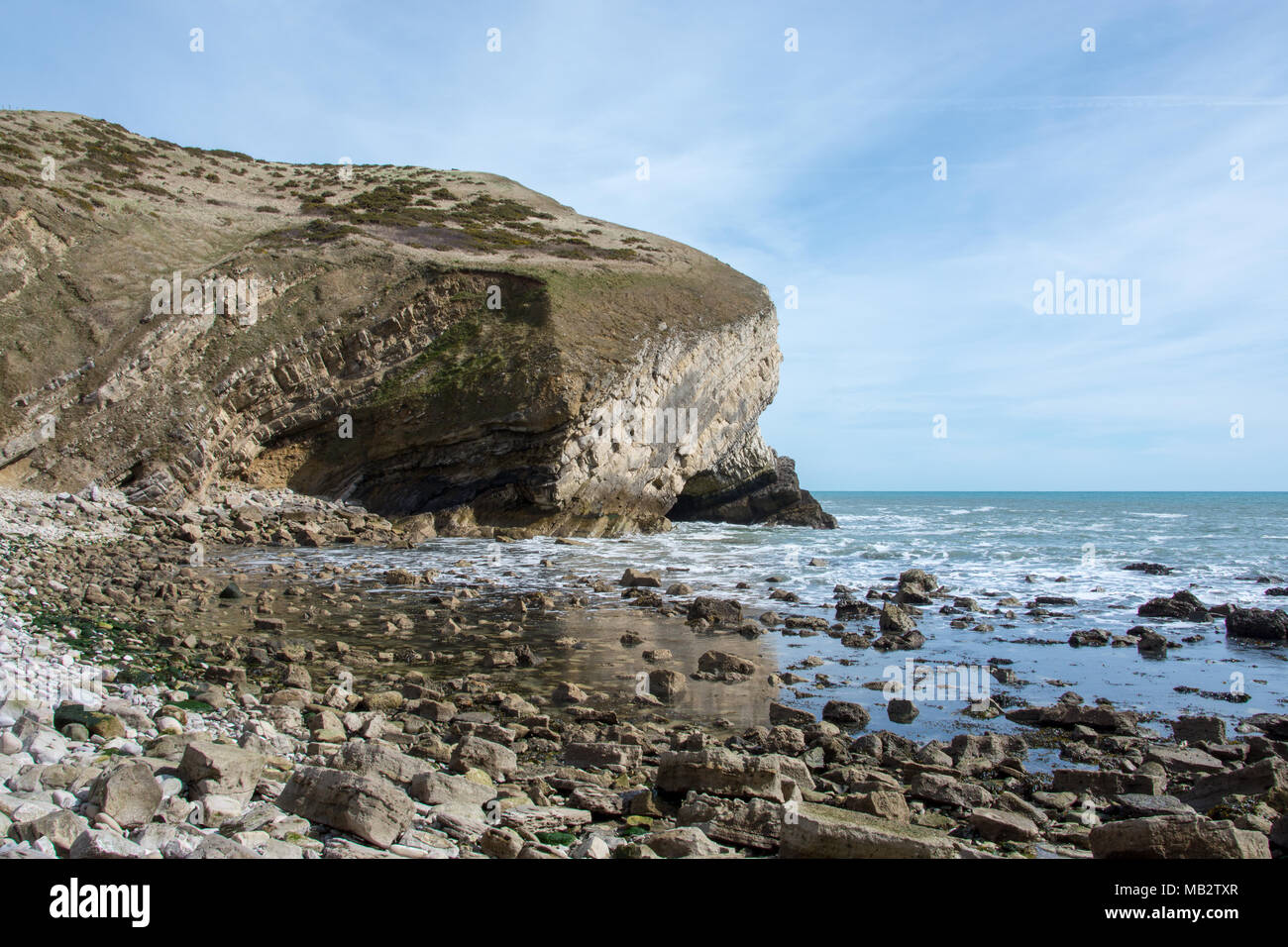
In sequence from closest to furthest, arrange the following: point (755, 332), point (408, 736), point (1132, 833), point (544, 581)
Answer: point (1132, 833), point (408, 736), point (544, 581), point (755, 332)

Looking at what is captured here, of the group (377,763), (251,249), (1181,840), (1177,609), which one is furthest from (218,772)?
(251,249)

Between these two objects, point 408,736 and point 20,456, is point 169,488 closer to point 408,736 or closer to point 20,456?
point 20,456

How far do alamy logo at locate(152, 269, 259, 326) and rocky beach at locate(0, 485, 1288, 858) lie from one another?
59.6 ft

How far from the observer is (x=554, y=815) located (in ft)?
17.9

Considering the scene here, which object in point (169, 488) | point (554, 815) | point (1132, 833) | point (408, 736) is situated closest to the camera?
point (1132, 833)

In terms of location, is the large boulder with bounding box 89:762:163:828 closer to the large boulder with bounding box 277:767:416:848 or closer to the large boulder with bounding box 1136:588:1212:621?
the large boulder with bounding box 277:767:416:848

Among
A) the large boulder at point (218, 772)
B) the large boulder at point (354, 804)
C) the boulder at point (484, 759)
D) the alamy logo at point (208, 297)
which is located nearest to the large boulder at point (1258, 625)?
the boulder at point (484, 759)

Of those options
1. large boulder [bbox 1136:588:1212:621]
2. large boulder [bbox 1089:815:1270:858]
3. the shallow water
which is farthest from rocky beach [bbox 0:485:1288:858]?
large boulder [bbox 1136:588:1212:621]

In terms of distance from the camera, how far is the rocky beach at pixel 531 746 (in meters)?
4.68

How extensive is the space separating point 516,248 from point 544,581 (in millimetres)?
28019
